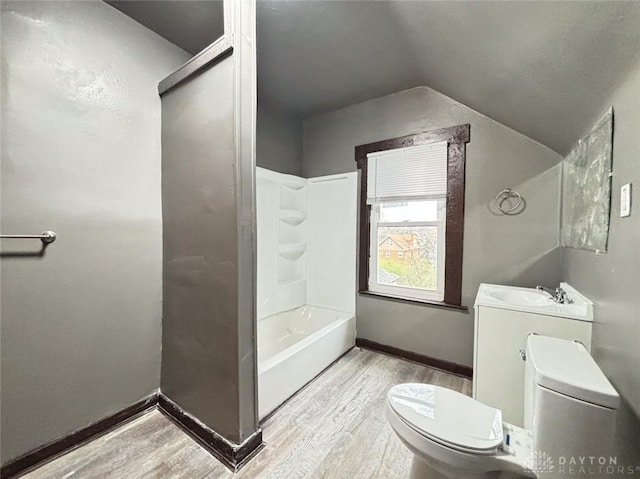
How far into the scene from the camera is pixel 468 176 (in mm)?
2186

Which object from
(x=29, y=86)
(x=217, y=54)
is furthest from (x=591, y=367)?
(x=29, y=86)

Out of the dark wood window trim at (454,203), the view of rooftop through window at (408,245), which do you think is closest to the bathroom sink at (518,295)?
the dark wood window trim at (454,203)

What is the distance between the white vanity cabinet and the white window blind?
3.59 ft

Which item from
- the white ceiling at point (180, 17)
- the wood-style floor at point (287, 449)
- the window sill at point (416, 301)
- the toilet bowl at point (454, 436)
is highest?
the white ceiling at point (180, 17)

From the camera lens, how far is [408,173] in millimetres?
2455

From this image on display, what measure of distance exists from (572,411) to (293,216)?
8.06 ft

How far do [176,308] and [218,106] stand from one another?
1283mm

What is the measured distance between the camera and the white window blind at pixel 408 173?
2.32 metres

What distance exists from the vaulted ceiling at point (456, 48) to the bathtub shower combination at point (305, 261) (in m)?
0.98

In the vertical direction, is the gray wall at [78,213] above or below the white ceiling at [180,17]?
below

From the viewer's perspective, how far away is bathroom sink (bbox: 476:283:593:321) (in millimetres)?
1414

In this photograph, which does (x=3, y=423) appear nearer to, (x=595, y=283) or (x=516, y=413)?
(x=516, y=413)

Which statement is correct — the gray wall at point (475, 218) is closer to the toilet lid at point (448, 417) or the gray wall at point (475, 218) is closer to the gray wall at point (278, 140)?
the gray wall at point (278, 140)

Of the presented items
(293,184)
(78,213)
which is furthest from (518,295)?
(78,213)
